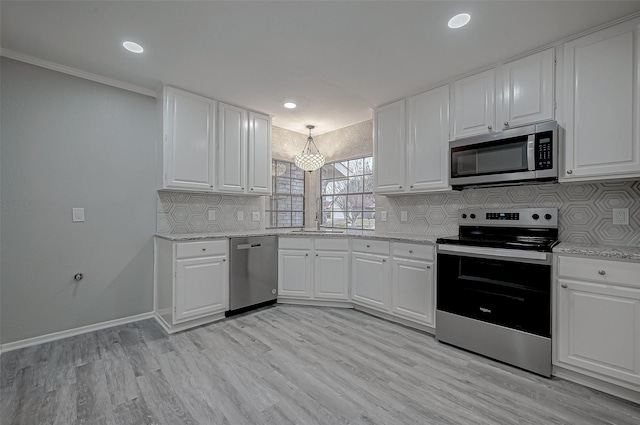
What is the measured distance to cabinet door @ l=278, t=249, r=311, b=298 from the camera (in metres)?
3.45

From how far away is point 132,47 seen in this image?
2.29 metres

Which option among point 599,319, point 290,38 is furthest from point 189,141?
point 599,319

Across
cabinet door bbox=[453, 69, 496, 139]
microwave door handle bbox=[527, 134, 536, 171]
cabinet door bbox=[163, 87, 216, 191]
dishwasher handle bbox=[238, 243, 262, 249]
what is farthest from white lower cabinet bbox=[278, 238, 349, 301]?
microwave door handle bbox=[527, 134, 536, 171]

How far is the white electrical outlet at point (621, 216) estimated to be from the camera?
2.12 m

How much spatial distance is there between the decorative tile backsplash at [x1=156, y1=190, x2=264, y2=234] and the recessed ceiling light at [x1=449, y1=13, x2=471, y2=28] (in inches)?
115

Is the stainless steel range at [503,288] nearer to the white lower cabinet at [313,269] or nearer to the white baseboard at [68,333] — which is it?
the white lower cabinet at [313,269]

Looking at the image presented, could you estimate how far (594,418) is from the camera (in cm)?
160

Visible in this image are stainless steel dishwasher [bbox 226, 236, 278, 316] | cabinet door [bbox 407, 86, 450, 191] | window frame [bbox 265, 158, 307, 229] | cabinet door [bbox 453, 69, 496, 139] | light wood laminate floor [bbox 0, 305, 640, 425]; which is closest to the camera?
light wood laminate floor [bbox 0, 305, 640, 425]

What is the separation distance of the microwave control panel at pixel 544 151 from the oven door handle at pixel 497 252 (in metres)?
0.68

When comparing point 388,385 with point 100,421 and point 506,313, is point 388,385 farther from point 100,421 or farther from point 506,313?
point 100,421

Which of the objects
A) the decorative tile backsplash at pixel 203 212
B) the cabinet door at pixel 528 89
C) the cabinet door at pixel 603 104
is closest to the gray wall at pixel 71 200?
the decorative tile backsplash at pixel 203 212

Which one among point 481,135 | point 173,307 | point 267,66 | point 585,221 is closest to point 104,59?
point 267,66

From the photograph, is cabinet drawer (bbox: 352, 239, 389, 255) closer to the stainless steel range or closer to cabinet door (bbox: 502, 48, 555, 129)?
the stainless steel range

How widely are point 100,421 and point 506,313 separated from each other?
2707mm
